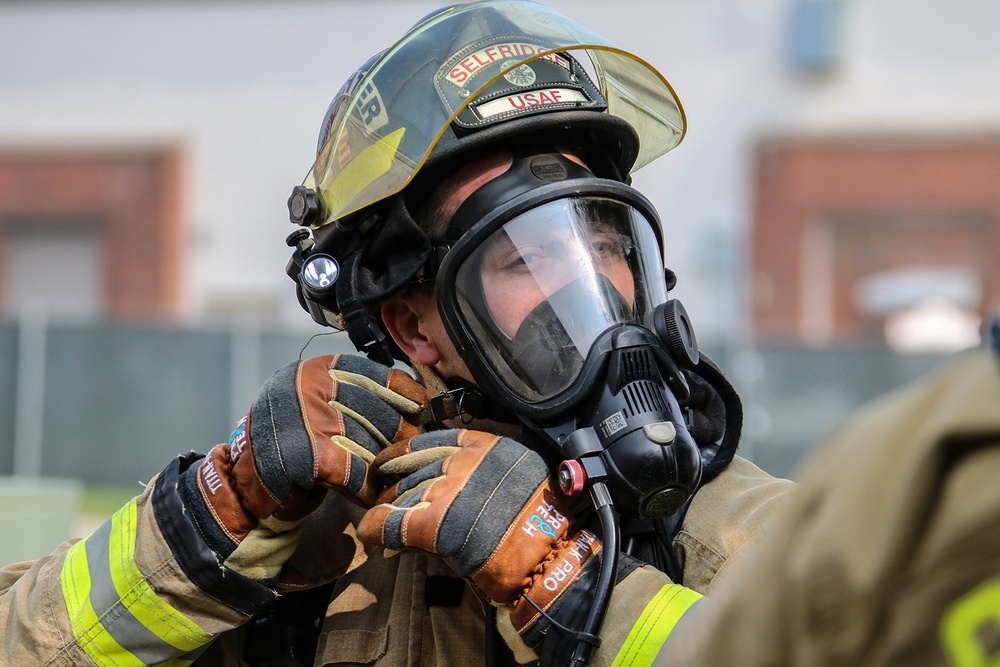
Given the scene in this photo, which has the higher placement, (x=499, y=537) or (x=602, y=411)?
(x=602, y=411)

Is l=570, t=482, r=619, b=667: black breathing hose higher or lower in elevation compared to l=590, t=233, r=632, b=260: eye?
lower

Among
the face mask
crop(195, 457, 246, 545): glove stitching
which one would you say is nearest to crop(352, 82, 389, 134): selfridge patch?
the face mask

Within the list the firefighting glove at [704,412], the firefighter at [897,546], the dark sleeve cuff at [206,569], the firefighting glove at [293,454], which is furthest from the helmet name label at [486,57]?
the firefighter at [897,546]

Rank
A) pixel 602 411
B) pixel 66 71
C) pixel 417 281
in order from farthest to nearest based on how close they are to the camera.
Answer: pixel 66 71
pixel 417 281
pixel 602 411

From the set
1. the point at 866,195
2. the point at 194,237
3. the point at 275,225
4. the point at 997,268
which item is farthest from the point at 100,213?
the point at 997,268

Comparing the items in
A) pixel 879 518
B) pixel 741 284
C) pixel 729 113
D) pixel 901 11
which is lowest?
pixel 741 284

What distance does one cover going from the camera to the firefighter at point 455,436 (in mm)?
1743

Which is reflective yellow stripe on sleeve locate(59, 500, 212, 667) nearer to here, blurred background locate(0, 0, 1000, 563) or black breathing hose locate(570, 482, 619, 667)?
black breathing hose locate(570, 482, 619, 667)

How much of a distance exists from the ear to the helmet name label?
423mm

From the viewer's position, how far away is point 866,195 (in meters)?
16.2

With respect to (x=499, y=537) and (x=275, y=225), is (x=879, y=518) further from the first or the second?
(x=275, y=225)

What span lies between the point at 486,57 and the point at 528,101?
0.36 ft

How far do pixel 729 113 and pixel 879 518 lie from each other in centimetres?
1564

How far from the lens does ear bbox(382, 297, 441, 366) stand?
2.27 m
